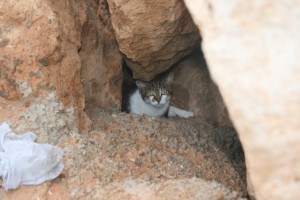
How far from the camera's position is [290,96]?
4.94 ft

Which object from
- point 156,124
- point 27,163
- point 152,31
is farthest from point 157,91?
point 27,163

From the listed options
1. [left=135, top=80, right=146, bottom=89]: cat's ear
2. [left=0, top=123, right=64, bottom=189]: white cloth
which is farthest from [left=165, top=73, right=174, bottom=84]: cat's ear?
[left=0, top=123, right=64, bottom=189]: white cloth

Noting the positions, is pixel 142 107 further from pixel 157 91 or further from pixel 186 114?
pixel 186 114

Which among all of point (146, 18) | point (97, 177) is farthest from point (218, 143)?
point (97, 177)

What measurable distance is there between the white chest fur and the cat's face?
62 millimetres

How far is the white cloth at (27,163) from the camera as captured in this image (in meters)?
2.47

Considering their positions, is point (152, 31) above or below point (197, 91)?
above

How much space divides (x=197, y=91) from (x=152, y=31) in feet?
4.42

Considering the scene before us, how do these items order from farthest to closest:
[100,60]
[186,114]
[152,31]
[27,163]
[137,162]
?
1. [186,114]
2. [100,60]
3. [152,31]
4. [137,162]
5. [27,163]

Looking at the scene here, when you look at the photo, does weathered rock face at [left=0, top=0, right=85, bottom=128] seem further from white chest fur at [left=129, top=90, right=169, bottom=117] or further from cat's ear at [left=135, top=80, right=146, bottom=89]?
white chest fur at [left=129, top=90, right=169, bottom=117]

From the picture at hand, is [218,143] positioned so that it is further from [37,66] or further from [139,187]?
[37,66]

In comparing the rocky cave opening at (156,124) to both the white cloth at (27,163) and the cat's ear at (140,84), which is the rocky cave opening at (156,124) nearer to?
the cat's ear at (140,84)

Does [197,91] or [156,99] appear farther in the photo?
[156,99]

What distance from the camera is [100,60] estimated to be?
3.87 meters
